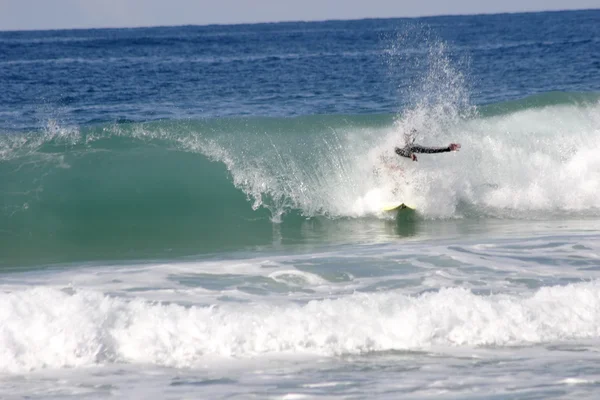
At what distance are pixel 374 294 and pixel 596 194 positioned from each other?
Result: 26.6ft

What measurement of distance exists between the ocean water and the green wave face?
0.18ft

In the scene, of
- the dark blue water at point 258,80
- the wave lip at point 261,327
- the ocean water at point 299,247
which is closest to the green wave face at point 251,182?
the ocean water at point 299,247

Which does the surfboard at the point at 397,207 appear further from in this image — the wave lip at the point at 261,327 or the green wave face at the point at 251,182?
the wave lip at the point at 261,327

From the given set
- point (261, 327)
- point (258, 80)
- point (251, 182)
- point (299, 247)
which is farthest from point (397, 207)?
point (258, 80)

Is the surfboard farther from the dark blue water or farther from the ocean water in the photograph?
the dark blue water

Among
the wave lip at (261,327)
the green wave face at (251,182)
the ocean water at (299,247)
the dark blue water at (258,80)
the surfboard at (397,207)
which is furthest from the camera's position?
the dark blue water at (258,80)

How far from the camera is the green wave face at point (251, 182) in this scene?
14.7 meters

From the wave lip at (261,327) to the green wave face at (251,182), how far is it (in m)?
3.82

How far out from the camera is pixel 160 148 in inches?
735

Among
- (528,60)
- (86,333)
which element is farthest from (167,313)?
(528,60)

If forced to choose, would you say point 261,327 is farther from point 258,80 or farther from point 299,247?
point 258,80

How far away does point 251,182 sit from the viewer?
55.9 feet

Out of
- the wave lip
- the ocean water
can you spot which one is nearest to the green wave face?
the ocean water

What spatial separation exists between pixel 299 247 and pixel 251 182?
3.95 m
